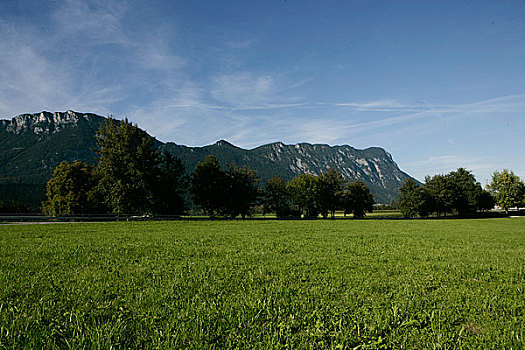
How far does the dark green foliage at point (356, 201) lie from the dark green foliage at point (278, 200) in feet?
56.1

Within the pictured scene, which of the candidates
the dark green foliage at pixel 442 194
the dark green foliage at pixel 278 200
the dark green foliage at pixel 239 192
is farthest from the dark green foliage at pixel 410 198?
the dark green foliage at pixel 239 192

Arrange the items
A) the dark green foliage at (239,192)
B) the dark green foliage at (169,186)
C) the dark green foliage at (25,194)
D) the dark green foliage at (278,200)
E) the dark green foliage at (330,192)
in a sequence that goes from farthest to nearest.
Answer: the dark green foliage at (25,194)
the dark green foliage at (330,192)
the dark green foliage at (278,200)
the dark green foliage at (239,192)
the dark green foliage at (169,186)

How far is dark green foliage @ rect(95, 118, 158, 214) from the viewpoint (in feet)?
155

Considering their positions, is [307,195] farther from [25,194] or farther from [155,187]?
[25,194]

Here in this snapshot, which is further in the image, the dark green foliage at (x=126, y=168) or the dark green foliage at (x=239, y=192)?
the dark green foliage at (x=239, y=192)

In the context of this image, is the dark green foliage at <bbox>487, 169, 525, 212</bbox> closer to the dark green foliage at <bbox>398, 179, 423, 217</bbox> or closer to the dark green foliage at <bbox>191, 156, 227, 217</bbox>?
the dark green foliage at <bbox>398, 179, 423, 217</bbox>

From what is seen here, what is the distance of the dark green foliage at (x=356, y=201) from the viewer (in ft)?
310

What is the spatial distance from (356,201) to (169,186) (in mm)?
63035

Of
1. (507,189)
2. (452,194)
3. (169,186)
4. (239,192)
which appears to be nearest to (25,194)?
(239,192)

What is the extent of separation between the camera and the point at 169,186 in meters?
52.8

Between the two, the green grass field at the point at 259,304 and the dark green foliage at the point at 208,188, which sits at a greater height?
the dark green foliage at the point at 208,188

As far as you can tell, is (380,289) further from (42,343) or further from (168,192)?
(168,192)

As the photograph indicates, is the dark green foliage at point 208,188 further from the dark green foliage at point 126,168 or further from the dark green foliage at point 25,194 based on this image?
the dark green foliage at point 25,194

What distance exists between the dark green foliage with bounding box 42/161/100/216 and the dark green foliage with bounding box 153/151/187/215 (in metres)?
13.0
